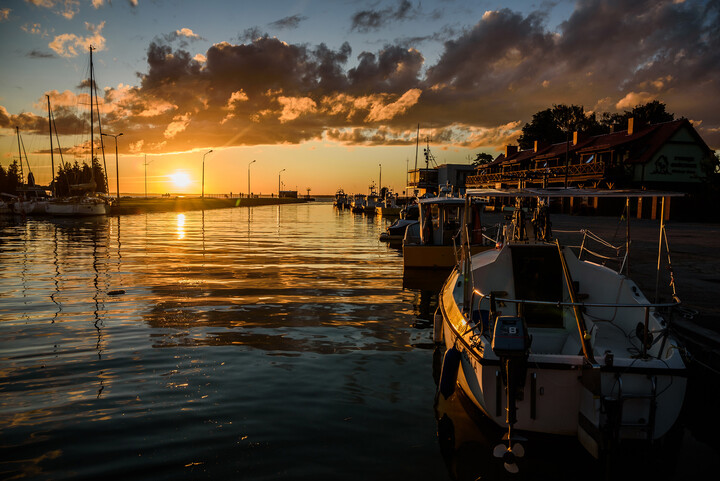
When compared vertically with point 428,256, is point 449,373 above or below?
below

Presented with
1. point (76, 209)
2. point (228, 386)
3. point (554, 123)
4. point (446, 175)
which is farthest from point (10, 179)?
point (228, 386)

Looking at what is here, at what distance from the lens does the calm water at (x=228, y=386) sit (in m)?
6.22

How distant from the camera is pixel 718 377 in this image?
841 cm

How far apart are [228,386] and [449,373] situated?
3797mm

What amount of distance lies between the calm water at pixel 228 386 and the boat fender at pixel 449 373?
0.63 m

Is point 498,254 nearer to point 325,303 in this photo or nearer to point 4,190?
point 325,303

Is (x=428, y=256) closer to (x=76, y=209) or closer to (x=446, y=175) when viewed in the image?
(x=76, y=209)

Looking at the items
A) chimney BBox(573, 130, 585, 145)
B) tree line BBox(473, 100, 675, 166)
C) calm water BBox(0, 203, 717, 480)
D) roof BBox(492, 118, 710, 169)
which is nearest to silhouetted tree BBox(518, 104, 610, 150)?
tree line BBox(473, 100, 675, 166)

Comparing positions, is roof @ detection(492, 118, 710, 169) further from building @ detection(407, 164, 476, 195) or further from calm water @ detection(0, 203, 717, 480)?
calm water @ detection(0, 203, 717, 480)

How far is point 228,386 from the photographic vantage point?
8531 mm

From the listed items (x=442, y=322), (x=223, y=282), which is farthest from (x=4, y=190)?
(x=442, y=322)

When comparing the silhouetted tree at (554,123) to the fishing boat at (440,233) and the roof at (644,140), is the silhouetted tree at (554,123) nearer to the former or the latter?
the roof at (644,140)

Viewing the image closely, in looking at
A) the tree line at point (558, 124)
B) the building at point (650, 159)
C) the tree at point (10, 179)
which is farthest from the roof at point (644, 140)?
the tree at point (10, 179)

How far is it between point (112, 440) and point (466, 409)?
5094 millimetres
